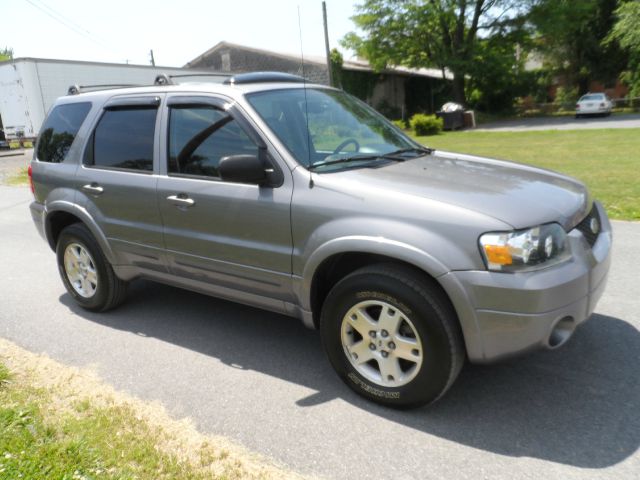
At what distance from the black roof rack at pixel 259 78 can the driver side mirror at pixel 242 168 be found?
3.18 ft

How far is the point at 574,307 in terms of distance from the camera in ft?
9.25

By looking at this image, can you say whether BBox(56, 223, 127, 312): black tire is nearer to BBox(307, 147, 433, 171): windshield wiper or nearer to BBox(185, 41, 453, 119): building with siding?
BBox(307, 147, 433, 171): windshield wiper

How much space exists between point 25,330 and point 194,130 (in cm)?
234

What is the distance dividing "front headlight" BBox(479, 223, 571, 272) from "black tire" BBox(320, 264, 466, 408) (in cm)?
35

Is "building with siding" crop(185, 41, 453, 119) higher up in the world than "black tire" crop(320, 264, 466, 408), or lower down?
higher up

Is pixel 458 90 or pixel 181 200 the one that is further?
pixel 458 90

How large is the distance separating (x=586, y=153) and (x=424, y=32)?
21725 mm

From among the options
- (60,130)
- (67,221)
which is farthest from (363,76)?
(67,221)

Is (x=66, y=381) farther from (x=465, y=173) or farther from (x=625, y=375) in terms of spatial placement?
(x=625, y=375)

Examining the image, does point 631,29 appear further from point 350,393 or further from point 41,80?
point 350,393

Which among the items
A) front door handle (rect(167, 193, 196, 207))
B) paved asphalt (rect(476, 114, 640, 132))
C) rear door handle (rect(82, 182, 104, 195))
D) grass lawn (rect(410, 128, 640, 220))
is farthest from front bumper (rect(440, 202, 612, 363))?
paved asphalt (rect(476, 114, 640, 132))

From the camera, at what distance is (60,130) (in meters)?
5.01

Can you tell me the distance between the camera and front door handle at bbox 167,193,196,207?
151 inches

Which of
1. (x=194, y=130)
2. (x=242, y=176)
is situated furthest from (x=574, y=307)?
(x=194, y=130)
